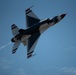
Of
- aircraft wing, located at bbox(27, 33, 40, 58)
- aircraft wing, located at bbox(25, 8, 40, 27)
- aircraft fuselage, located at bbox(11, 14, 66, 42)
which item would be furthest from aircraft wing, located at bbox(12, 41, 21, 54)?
aircraft wing, located at bbox(25, 8, 40, 27)

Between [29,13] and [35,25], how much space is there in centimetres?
923

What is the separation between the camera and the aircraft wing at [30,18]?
335ft

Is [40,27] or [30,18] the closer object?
[40,27]

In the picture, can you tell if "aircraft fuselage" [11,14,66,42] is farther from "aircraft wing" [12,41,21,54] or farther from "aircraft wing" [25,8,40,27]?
"aircraft wing" [25,8,40,27]

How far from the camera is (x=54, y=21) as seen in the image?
322 feet

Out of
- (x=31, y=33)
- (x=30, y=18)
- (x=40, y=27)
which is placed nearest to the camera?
(x=40, y=27)

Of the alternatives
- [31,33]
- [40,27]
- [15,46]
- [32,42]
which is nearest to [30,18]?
[31,33]

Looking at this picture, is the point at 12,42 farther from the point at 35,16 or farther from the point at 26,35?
the point at 35,16

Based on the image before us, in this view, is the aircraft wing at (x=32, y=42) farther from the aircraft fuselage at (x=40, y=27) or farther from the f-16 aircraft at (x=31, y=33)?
the aircraft fuselage at (x=40, y=27)

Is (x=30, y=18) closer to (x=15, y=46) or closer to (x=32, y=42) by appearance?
(x=32, y=42)

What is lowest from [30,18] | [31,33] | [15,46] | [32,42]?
[32,42]

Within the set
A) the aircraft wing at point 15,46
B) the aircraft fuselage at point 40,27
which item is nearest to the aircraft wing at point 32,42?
the aircraft fuselage at point 40,27

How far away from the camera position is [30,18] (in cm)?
10456

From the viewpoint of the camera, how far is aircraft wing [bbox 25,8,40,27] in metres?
102
